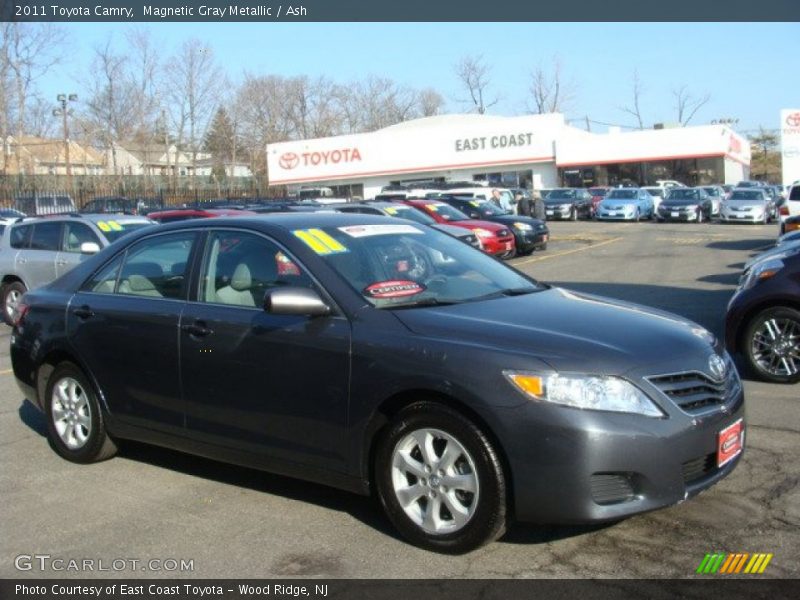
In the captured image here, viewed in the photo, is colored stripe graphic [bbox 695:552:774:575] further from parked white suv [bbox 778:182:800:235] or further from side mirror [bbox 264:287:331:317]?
parked white suv [bbox 778:182:800:235]

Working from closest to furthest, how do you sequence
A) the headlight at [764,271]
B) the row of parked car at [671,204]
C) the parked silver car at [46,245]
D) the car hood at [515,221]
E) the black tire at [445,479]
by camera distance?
the black tire at [445,479] → the headlight at [764,271] → the parked silver car at [46,245] → the car hood at [515,221] → the row of parked car at [671,204]

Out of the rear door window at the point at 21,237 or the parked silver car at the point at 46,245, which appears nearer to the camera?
the parked silver car at the point at 46,245

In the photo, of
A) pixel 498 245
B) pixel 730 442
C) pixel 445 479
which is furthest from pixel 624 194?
pixel 445 479

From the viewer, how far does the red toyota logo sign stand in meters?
60.3

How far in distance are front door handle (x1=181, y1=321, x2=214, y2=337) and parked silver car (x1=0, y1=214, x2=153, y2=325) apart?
819cm

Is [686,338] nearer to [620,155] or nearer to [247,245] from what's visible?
[247,245]

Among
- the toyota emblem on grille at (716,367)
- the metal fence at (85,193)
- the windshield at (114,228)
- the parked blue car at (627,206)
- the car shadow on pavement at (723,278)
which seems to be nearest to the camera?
the toyota emblem on grille at (716,367)

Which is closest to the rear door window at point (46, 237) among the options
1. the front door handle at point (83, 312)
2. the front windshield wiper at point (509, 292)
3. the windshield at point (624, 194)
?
the front door handle at point (83, 312)

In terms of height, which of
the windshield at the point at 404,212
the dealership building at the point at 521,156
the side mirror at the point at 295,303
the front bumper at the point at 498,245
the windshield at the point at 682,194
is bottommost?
the front bumper at the point at 498,245

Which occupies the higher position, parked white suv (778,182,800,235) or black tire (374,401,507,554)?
parked white suv (778,182,800,235)

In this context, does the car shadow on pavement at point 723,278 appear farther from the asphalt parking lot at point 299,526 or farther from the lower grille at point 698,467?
the lower grille at point 698,467

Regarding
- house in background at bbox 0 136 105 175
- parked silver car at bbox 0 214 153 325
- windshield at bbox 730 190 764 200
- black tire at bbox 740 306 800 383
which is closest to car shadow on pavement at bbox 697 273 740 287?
black tire at bbox 740 306 800 383

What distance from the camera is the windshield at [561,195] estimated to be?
43.8 m

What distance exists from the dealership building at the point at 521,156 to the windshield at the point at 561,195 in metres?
9.81
